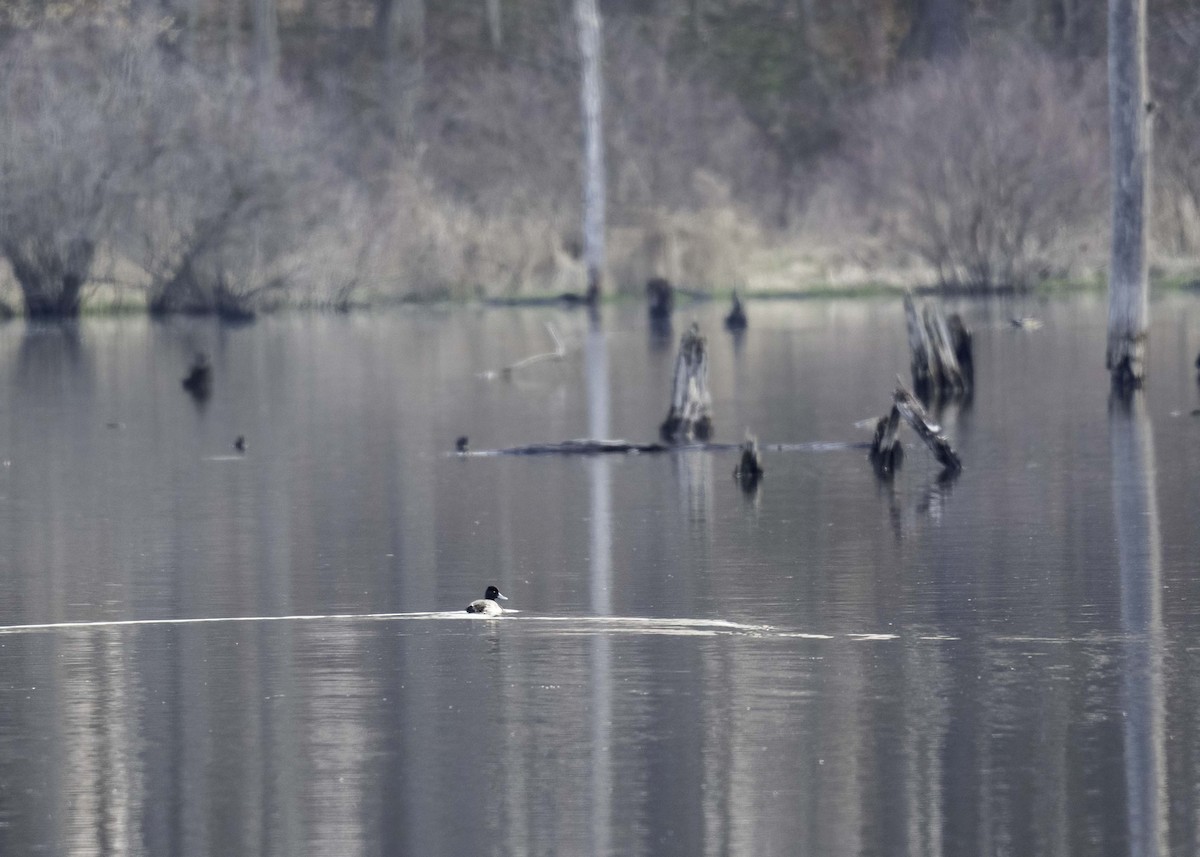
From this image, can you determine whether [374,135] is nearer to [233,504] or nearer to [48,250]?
[48,250]

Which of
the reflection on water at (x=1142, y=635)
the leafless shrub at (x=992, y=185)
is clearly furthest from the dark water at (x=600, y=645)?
the leafless shrub at (x=992, y=185)

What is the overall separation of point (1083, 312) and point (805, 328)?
20.0ft

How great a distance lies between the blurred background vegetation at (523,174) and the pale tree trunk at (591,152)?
1.50 metres

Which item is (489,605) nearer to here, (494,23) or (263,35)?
(263,35)

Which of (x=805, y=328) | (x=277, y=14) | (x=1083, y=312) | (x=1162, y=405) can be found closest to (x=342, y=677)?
(x=1162, y=405)

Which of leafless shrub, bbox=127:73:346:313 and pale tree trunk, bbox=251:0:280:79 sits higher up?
pale tree trunk, bbox=251:0:280:79

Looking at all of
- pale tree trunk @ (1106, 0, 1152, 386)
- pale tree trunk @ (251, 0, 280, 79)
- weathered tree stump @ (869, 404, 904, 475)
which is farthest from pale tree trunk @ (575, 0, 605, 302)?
weathered tree stump @ (869, 404, 904, 475)

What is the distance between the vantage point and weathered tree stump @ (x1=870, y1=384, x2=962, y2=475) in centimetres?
1884

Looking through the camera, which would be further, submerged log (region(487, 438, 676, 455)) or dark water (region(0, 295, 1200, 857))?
submerged log (region(487, 438, 676, 455))

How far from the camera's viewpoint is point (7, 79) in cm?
5159

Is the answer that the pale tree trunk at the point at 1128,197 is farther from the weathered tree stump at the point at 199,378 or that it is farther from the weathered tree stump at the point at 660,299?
the weathered tree stump at the point at 660,299

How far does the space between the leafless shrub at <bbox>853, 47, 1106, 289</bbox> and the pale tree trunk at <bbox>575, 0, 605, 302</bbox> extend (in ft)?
20.5

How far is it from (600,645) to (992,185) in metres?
39.9

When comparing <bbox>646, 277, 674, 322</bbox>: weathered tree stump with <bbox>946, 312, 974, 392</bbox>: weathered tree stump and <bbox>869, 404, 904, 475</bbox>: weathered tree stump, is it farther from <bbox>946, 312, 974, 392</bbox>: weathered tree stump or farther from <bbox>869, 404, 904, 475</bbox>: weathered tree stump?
<bbox>869, 404, 904, 475</bbox>: weathered tree stump
